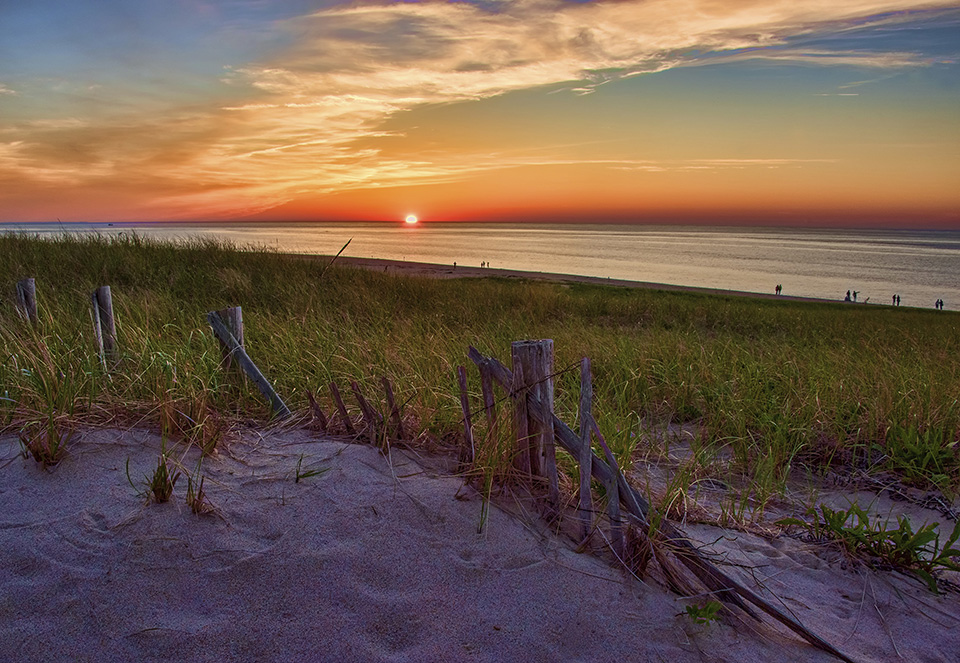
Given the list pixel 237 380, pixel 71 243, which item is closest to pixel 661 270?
pixel 71 243

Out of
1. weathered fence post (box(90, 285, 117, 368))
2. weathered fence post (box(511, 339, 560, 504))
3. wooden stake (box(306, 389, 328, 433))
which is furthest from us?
weathered fence post (box(90, 285, 117, 368))

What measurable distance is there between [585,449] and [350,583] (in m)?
1.27

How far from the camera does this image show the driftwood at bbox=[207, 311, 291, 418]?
4407mm

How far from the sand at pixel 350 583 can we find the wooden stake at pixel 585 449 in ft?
0.56

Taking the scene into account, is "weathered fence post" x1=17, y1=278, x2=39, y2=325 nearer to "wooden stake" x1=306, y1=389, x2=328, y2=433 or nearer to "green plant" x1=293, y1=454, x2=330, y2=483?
"wooden stake" x1=306, y1=389, x2=328, y2=433

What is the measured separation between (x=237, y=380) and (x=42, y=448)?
1.56 meters

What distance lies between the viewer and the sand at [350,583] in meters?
2.33

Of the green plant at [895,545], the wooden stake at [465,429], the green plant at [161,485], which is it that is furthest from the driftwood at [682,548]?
the green plant at [161,485]

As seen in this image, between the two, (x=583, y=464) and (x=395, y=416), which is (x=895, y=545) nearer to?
(x=583, y=464)

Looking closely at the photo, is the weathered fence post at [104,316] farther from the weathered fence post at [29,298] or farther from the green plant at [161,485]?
the green plant at [161,485]

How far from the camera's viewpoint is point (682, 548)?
2.88 m

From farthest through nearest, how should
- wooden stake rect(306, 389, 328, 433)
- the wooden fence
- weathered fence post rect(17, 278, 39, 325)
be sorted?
weathered fence post rect(17, 278, 39, 325), wooden stake rect(306, 389, 328, 433), the wooden fence

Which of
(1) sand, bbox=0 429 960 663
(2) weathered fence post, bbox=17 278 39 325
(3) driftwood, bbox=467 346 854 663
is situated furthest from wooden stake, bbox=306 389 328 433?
(2) weathered fence post, bbox=17 278 39 325

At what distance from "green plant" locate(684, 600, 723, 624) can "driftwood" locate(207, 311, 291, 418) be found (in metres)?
3.06
